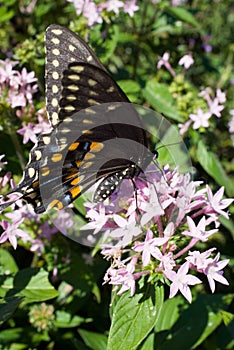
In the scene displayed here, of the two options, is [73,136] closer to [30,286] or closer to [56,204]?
[56,204]

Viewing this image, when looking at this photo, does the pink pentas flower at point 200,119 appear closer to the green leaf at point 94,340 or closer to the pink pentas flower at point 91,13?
the pink pentas flower at point 91,13

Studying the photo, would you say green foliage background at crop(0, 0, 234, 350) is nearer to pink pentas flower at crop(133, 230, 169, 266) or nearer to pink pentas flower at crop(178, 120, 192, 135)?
pink pentas flower at crop(178, 120, 192, 135)

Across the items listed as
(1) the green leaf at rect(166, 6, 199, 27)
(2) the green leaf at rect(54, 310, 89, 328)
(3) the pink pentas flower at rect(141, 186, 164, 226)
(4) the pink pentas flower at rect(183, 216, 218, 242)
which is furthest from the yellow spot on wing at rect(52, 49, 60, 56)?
(1) the green leaf at rect(166, 6, 199, 27)

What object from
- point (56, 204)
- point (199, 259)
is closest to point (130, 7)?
point (56, 204)

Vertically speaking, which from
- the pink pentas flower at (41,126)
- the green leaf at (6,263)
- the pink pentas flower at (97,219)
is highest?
the pink pentas flower at (41,126)

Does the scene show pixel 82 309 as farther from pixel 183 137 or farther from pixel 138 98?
pixel 138 98

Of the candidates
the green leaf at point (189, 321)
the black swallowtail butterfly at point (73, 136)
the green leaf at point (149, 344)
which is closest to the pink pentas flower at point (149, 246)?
the black swallowtail butterfly at point (73, 136)

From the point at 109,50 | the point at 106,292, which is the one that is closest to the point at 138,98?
the point at 109,50
